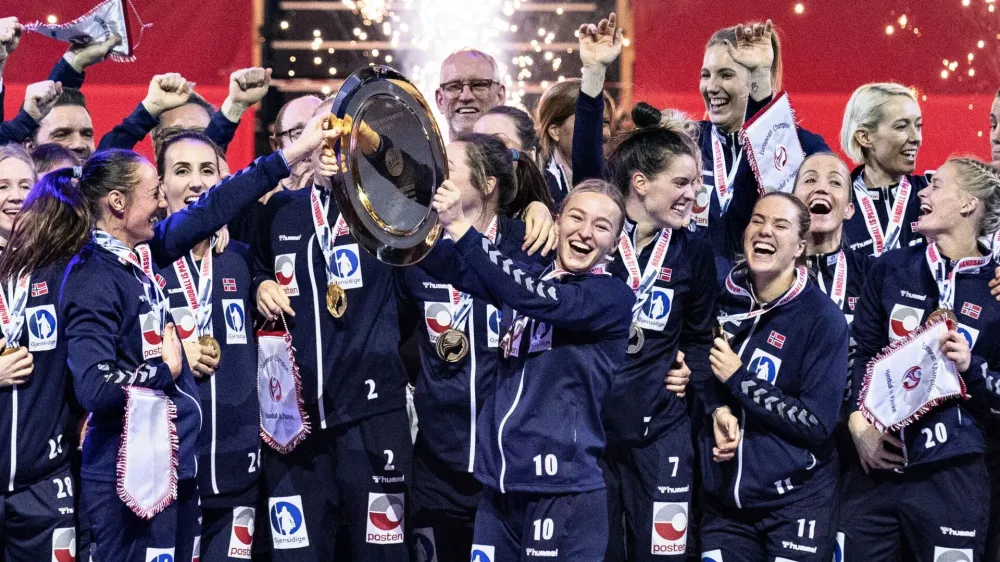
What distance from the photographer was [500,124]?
14.1ft

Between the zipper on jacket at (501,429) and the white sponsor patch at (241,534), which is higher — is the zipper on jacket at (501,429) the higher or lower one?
the higher one

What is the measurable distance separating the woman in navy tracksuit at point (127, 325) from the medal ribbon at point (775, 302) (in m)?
1.56

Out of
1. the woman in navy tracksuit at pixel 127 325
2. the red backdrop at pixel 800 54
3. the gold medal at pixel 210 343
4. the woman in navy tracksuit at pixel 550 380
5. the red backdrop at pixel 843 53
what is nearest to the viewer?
the woman in navy tracksuit at pixel 550 380

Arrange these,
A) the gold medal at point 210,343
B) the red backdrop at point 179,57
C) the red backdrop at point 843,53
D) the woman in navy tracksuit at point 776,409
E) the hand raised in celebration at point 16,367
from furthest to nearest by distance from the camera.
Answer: the red backdrop at point 843,53 < the red backdrop at point 179,57 < the gold medal at point 210,343 < the woman in navy tracksuit at point 776,409 < the hand raised in celebration at point 16,367

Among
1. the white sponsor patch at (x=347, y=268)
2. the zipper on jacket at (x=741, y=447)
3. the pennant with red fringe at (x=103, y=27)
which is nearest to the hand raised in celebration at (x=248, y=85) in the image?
the white sponsor patch at (x=347, y=268)

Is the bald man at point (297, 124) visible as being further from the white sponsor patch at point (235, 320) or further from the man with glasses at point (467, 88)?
the white sponsor patch at point (235, 320)

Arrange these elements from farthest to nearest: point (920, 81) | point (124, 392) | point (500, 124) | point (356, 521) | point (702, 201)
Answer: point (920, 81) → point (702, 201) → point (500, 124) → point (356, 521) → point (124, 392)

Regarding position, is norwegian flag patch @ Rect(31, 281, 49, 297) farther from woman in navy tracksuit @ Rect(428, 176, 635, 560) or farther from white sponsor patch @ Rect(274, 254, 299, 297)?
woman in navy tracksuit @ Rect(428, 176, 635, 560)

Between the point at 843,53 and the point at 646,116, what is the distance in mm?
3275

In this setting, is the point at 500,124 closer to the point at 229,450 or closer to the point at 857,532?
the point at 229,450

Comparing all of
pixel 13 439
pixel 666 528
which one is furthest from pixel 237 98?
pixel 666 528

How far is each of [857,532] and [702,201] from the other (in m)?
1.43

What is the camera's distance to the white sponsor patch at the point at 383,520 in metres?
3.90

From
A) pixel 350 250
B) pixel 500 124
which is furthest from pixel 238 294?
pixel 500 124
